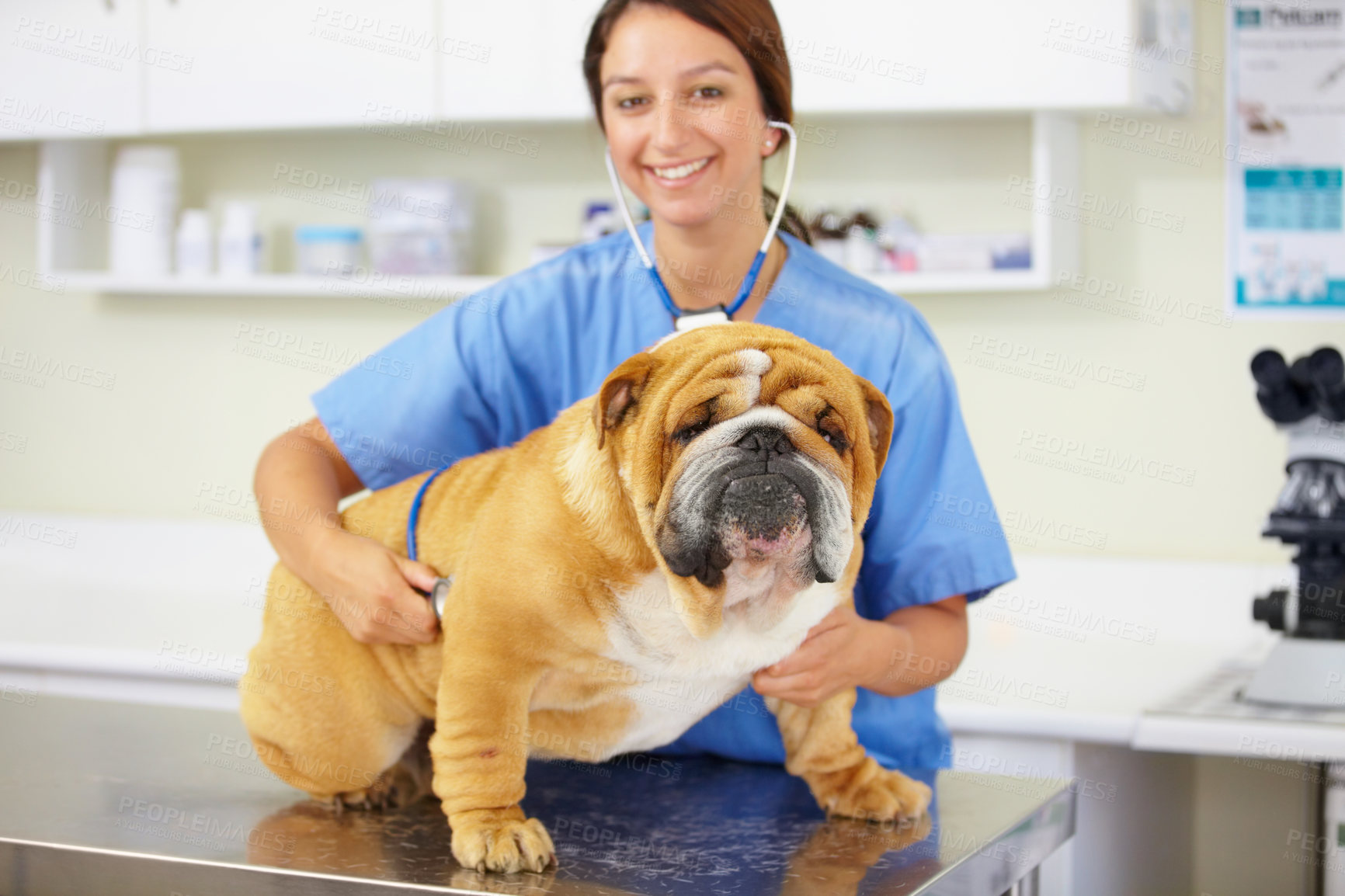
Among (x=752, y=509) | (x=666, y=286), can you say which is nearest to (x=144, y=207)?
(x=666, y=286)

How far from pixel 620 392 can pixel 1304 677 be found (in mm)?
1286

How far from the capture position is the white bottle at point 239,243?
2689 mm

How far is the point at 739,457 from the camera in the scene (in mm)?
860

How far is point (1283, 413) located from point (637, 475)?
129 cm

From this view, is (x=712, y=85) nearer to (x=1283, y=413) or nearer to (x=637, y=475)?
(x=637, y=475)

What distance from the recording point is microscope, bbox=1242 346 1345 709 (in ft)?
5.81

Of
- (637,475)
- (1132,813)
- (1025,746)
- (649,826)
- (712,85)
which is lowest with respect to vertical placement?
(1132,813)

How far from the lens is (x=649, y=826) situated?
1.13 meters

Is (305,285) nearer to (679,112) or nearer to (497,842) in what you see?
(679,112)

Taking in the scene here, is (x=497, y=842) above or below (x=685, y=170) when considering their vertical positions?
below

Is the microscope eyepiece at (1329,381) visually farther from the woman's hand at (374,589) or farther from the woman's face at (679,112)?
the woman's hand at (374,589)

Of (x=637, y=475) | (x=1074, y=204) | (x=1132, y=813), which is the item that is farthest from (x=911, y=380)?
(x=1074, y=204)

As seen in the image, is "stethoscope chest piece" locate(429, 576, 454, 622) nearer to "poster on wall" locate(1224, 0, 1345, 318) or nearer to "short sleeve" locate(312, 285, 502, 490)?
"short sleeve" locate(312, 285, 502, 490)

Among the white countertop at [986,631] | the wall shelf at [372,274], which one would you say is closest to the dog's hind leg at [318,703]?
the white countertop at [986,631]
